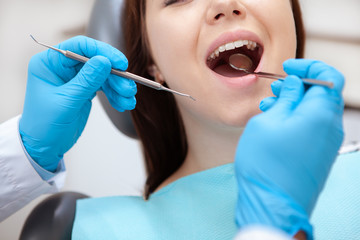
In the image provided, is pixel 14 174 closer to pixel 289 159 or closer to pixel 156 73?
pixel 156 73

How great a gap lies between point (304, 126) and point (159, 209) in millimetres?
669

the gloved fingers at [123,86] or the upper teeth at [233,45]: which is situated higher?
the upper teeth at [233,45]

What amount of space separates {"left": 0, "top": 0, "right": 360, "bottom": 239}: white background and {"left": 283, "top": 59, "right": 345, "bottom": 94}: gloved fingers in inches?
52.6

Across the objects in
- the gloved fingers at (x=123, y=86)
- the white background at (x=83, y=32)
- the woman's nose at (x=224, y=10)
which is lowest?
the white background at (x=83, y=32)

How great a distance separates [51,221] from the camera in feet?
3.83

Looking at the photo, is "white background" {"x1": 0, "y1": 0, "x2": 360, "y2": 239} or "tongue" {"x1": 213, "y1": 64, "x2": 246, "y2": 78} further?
"white background" {"x1": 0, "y1": 0, "x2": 360, "y2": 239}

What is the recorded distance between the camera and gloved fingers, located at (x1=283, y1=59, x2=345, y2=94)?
0.78 m

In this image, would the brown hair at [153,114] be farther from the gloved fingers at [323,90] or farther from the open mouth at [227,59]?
the gloved fingers at [323,90]

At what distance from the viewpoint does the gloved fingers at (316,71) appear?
778 millimetres

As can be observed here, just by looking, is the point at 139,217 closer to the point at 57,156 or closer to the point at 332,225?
the point at 57,156

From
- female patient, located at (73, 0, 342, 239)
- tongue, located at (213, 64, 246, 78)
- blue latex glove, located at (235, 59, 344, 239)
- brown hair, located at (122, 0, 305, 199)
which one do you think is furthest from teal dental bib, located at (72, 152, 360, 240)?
blue latex glove, located at (235, 59, 344, 239)

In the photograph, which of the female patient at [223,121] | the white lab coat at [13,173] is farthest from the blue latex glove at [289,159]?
the white lab coat at [13,173]

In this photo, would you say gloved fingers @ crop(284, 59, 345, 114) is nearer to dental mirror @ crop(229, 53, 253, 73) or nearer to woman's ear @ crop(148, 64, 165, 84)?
dental mirror @ crop(229, 53, 253, 73)

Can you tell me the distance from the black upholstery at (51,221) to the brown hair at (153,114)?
11.4 inches
